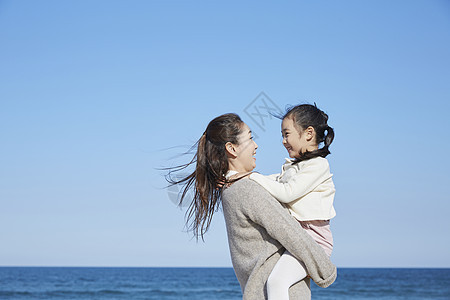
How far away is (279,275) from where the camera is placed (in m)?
2.28

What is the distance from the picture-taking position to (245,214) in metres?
2.38

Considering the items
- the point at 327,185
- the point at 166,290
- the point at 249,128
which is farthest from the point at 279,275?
the point at 166,290

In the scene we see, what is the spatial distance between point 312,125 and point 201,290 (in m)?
25.5

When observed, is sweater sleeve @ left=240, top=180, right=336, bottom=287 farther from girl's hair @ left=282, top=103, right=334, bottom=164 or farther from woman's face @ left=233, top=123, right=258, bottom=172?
girl's hair @ left=282, top=103, right=334, bottom=164

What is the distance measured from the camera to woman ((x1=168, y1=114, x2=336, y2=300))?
229cm

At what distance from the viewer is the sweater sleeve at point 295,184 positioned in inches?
93.4

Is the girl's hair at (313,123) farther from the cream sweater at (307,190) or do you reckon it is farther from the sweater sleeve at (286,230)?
the sweater sleeve at (286,230)

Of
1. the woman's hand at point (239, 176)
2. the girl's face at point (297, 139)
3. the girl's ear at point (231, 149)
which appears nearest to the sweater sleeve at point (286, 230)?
the woman's hand at point (239, 176)

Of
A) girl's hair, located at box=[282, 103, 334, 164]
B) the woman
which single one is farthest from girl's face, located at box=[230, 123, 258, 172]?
girl's hair, located at box=[282, 103, 334, 164]

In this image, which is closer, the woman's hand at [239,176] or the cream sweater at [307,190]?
the cream sweater at [307,190]

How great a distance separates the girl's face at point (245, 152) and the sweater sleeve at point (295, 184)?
14 centimetres

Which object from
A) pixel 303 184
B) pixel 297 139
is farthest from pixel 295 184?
pixel 297 139

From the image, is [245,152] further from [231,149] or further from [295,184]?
[295,184]

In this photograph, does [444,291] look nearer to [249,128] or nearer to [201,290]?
[201,290]
